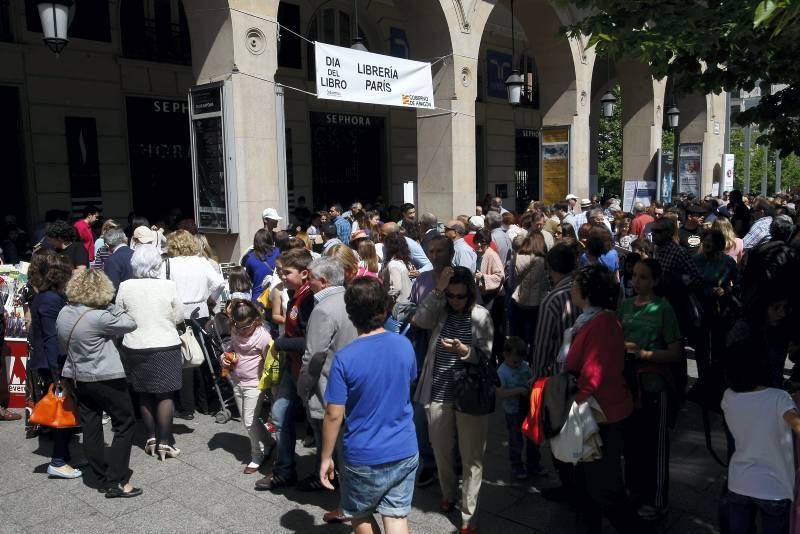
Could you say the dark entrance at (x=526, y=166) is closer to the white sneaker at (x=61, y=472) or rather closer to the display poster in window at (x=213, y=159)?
the display poster in window at (x=213, y=159)

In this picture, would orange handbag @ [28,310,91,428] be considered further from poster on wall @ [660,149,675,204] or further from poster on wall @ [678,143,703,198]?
poster on wall @ [678,143,703,198]

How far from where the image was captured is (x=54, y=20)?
7.61 metres

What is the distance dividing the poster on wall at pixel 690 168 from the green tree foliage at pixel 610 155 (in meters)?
22.3

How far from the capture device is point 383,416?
139 inches

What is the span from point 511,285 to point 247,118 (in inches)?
194

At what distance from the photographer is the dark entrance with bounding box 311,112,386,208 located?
1888 centimetres

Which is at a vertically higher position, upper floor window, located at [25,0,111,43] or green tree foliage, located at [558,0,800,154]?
upper floor window, located at [25,0,111,43]

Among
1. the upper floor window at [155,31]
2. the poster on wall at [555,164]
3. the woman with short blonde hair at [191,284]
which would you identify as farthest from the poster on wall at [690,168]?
the woman with short blonde hair at [191,284]

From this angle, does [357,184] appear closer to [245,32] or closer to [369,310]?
[245,32]

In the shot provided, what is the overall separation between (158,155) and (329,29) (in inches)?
245

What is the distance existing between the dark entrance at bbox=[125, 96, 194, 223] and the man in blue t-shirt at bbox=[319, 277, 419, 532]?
39.6 feet

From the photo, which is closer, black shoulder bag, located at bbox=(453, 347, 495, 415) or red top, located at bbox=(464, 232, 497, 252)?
black shoulder bag, located at bbox=(453, 347, 495, 415)

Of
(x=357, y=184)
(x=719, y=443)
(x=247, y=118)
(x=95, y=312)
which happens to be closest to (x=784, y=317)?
(x=719, y=443)

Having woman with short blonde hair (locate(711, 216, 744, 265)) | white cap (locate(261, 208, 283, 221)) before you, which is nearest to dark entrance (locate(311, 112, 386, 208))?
white cap (locate(261, 208, 283, 221))
